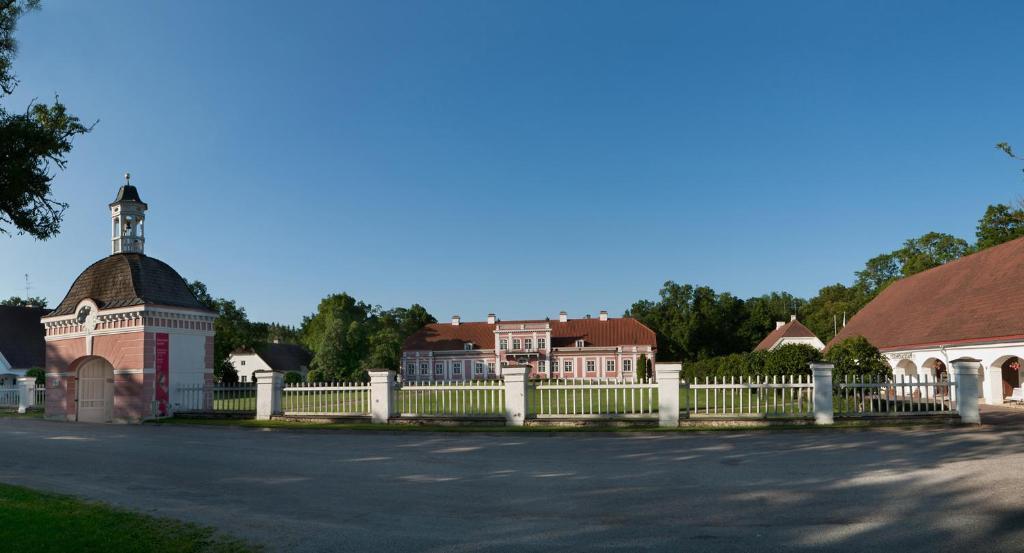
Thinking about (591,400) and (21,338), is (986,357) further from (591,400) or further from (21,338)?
(21,338)

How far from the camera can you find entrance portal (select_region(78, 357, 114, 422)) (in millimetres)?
Result: 24547

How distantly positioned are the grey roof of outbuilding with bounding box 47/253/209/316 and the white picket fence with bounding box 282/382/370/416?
615 cm

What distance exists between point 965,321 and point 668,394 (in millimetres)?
18707

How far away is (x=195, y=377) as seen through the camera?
2391 centimetres

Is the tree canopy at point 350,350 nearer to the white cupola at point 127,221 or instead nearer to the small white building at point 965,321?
the white cupola at point 127,221

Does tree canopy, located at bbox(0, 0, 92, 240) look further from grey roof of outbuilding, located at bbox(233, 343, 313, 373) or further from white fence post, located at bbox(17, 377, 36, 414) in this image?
grey roof of outbuilding, located at bbox(233, 343, 313, 373)

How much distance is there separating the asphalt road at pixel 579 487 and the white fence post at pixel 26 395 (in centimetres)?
1723

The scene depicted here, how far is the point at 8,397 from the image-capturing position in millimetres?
32188

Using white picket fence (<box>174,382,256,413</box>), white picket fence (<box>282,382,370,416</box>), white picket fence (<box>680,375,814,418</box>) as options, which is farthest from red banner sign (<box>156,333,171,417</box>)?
white picket fence (<box>680,375,814,418</box>)

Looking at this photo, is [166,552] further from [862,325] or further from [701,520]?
[862,325]

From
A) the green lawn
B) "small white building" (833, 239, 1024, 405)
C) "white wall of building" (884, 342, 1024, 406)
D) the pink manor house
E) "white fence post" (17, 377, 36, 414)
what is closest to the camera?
the green lawn

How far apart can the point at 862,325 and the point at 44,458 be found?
3901cm

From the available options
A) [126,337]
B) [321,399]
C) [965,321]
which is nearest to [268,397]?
[321,399]

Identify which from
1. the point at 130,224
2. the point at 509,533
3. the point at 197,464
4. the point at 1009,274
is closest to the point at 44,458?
the point at 197,464
